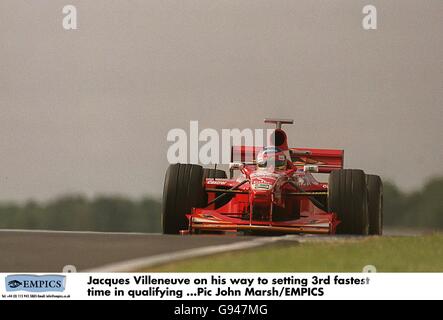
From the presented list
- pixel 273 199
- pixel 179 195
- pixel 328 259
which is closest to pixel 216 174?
pixel 179 195

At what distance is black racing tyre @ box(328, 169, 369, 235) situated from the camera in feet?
32.4

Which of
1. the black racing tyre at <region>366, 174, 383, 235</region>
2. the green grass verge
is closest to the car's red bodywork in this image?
the black racing tyre at <region>366, 174, 383, 235</region>

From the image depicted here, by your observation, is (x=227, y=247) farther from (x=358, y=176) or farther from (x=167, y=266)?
(x=358, y=176)

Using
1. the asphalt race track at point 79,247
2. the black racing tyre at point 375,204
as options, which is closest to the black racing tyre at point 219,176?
the black racing tyre at point 375,204

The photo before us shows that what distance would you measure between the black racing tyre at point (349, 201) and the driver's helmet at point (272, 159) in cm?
86

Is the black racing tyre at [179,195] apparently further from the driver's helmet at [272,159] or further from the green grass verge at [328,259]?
the green grass verge at [328,259]

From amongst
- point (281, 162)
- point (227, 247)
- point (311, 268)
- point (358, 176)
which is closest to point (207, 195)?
point (281, 162)

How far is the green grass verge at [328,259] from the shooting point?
18.1ft

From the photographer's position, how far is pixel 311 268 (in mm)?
5414

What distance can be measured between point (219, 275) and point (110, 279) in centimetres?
60

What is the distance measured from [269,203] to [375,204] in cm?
170

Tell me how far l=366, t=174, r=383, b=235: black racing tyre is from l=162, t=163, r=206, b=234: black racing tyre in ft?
6.99

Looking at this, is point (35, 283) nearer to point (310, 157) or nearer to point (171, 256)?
point (171, 256)

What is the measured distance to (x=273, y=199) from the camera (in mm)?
10180
